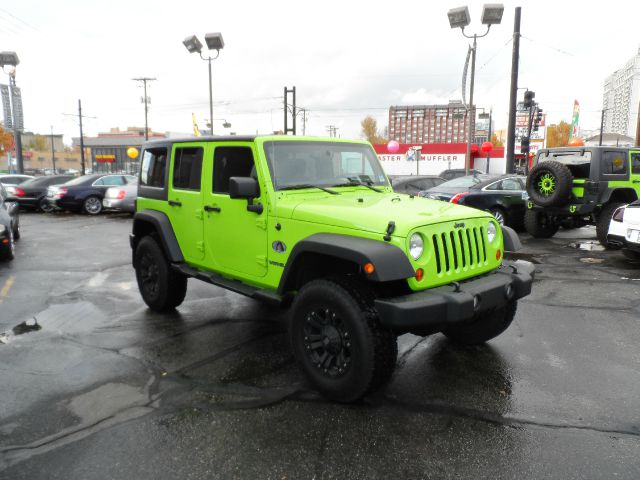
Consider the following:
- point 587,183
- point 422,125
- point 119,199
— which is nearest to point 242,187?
point 587,183

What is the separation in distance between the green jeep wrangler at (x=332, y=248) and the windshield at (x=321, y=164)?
12mm

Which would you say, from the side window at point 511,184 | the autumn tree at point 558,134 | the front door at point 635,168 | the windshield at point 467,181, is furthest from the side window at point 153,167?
the autumn tree at point 558,134

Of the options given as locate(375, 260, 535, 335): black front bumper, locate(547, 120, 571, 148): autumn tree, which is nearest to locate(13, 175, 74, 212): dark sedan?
locate(375, 260, 535, 335): black front bumper

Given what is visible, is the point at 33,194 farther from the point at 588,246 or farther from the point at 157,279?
the point at 588,246

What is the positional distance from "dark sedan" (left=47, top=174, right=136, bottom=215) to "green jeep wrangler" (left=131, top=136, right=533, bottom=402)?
13.9 m

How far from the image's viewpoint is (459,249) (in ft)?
12.0

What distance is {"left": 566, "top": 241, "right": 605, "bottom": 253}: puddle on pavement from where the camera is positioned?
10414mm

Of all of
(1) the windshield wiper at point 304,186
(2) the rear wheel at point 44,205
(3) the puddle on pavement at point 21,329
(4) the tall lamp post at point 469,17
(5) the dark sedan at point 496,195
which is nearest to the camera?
(1) the windshield wiper at point 304,186

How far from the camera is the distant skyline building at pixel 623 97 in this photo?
9594 cm

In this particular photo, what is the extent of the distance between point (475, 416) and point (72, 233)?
1245cm

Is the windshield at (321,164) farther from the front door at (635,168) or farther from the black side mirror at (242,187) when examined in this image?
the front door at (635,168)

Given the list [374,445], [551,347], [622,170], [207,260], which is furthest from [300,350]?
[622,170]

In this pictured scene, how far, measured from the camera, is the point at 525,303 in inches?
246

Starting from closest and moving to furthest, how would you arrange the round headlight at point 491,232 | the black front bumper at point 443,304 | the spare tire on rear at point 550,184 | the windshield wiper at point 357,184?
the black front bumper at point 443,304 → the round headlight at point 491,232 → the windshield wiper at point 357,184 → the spare tire on rear at point 550,184
